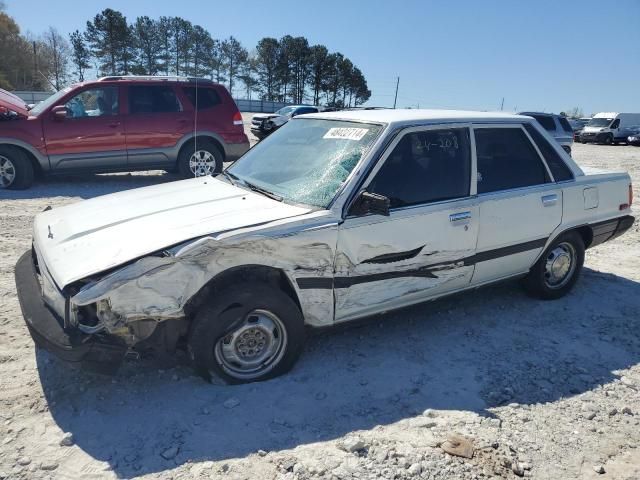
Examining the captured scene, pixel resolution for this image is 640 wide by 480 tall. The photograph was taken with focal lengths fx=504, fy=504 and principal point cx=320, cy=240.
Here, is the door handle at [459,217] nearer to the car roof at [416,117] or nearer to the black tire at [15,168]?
the car roof at [416,117]

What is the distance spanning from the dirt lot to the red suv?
5.19 meters

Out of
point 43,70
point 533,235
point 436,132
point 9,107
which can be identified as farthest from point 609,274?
point 43,70

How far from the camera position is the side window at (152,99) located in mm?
8992

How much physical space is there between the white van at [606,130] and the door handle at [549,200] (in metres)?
30.6

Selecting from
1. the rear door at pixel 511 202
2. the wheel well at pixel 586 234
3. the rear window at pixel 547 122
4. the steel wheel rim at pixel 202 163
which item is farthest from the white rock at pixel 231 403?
the rear window at pixel 547 122

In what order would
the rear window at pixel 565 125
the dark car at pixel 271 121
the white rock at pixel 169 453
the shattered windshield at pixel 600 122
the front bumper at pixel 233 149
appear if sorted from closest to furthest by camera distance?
the white rock at pixel 169 453
the front bumper at pixel 233 149
the rear window at pixel 565 125
the dark car at pixel 271 121
the shattered windshield at pixel 600 122

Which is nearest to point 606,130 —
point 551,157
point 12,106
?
point 551,157

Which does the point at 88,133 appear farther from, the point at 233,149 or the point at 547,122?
the point at 547,122

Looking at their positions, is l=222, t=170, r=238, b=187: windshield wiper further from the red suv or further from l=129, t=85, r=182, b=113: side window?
l=129, t=85, r=182, b=113: side window

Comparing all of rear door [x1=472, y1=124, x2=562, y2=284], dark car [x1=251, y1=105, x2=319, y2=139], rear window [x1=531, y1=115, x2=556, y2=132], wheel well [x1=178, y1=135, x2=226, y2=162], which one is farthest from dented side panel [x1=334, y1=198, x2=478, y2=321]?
dark car [x1=251, y1=105, x2=319, y2=139]

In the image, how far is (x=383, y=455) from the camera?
2541 mm

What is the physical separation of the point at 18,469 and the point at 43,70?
57211 millimetres

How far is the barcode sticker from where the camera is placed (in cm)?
358

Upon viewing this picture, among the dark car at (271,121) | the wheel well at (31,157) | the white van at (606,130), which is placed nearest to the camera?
the wheel well at (31,157)
